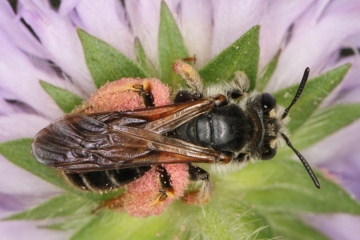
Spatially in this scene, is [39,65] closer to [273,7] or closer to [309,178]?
[273,7]

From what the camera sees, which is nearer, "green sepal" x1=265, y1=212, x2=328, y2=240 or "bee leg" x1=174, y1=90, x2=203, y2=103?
"bee leg" x1=174, y1=90, x2=203, y2=103

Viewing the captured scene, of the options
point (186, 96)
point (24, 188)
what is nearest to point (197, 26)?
point (186, 96)

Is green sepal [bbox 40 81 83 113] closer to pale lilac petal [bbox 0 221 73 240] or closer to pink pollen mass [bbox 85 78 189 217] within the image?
pink pollen mass [bbox 85 78 189 217]

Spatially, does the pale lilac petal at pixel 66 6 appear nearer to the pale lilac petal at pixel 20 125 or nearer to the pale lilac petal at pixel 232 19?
the pale lilac petal at pixel 20 125

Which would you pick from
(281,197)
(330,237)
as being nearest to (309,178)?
(281,197)

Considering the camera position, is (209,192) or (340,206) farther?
(340,206)

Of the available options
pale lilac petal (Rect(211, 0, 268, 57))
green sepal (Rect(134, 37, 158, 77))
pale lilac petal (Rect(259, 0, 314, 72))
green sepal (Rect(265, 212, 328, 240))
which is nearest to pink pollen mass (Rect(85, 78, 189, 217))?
green sepal (Rect(134, 37, 158, 77))

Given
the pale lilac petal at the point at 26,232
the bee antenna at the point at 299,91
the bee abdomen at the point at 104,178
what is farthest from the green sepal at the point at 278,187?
the pale lilac petal at the point at 26,232
